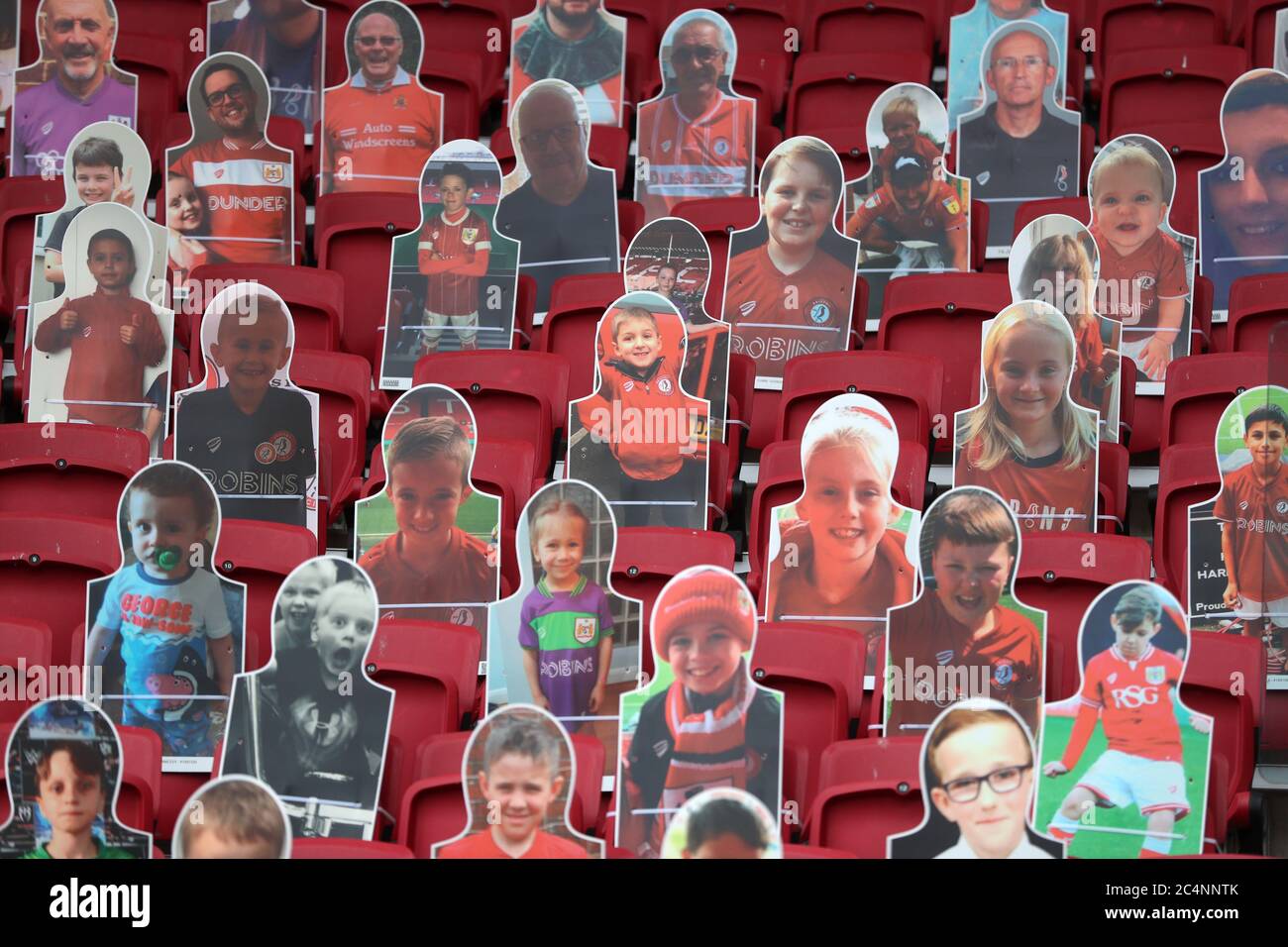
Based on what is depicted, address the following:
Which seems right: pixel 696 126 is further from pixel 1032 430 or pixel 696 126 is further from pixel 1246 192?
pixel 1032 430

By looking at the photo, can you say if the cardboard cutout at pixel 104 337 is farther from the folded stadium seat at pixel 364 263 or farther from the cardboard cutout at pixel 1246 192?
the cardboard cutout at pixel 1246 192

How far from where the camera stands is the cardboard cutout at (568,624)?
4.77 metres

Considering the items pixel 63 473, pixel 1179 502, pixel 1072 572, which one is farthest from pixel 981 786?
pixel 63 473

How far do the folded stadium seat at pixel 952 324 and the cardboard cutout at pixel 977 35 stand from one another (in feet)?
3.20

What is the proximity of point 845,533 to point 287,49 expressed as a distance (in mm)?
2923

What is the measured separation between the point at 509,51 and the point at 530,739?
3.64 metres

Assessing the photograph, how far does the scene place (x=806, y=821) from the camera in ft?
14.8

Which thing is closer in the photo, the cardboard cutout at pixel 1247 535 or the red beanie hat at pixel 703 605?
the red beanie hat at pixel 703 605

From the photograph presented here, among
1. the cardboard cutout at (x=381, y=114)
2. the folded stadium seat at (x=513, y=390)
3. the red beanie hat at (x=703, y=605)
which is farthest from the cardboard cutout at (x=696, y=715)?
the cardboard cutout at (x=381, y=114)

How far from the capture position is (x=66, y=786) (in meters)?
4.25

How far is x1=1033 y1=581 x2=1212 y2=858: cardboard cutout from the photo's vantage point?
4355 mm

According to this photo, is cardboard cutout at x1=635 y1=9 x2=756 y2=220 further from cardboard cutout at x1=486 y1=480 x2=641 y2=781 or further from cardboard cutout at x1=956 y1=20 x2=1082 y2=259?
cardboard cutout at x1=486 y1=480 x2=641 y2=781
